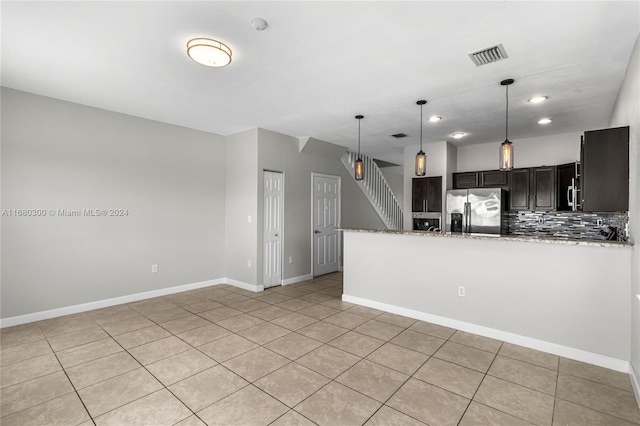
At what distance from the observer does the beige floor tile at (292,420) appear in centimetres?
205

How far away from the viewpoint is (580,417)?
2.15 m

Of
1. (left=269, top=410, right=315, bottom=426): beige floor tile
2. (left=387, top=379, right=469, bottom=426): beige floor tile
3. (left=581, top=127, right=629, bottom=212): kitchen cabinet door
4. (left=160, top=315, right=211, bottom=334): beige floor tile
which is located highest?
(left=581, top=127, right=629, bottom=212): kitchen cabinet door

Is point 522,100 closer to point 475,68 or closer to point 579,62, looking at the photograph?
point 579,62

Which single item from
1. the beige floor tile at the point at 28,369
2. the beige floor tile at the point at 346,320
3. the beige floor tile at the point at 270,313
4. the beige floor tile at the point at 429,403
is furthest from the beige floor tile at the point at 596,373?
the beige floor tile at the point at 28,369

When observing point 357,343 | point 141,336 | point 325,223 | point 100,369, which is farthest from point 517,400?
point 325,223

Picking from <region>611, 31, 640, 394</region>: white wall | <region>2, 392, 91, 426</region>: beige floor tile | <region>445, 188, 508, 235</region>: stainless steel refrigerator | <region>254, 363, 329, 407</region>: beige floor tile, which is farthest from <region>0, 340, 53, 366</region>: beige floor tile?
<region>445, 188, 508, 235</region>: stainless steel refrigerator

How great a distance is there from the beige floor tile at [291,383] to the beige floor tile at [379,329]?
1071 mm

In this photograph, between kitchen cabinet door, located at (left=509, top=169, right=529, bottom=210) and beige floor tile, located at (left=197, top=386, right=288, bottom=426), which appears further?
kitchen cabinet door, located at (left=509, top=169, right=529, bottom=210)

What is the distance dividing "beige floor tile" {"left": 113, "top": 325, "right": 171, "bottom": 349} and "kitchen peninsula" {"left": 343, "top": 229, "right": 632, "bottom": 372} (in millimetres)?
2724

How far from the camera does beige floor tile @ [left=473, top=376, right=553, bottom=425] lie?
7.06 ft

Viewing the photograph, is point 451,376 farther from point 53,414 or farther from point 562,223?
point 562,223

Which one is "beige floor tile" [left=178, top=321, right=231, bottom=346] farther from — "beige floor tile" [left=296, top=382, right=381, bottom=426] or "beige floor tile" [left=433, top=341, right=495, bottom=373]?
"beige floor tile" [left=433, top=341, right=495, bottom=373]

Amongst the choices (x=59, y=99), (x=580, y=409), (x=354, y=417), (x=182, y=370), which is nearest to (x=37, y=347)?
(x=182, y=370)

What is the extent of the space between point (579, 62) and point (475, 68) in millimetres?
913
